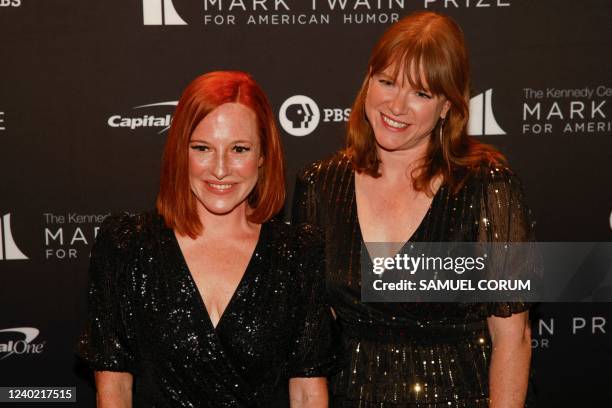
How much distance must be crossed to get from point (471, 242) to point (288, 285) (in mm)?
543

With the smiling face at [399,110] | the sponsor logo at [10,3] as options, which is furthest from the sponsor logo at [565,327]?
the sponsor logo at [10,3]

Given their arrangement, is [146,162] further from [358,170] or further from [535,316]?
[535,316]

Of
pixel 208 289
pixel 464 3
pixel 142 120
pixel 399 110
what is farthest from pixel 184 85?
pixel 208 289

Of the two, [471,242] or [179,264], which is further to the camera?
[471,242]

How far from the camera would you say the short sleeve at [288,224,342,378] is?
2037mm

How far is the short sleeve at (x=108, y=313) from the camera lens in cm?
196

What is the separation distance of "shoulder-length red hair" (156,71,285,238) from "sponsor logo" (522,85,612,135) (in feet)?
5.09

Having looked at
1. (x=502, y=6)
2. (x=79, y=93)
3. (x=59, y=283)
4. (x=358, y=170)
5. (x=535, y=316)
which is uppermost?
(x=502, y=6)

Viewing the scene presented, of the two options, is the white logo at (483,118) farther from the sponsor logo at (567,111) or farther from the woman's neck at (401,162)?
the woman's neck at (401,162)

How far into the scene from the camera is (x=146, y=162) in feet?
10.8

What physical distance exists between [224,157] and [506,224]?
0.78m

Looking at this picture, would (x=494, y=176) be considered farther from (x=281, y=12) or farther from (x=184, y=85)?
(x=184, y=85)

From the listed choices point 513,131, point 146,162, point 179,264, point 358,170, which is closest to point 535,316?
point 513,131

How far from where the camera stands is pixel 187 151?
1.94m
